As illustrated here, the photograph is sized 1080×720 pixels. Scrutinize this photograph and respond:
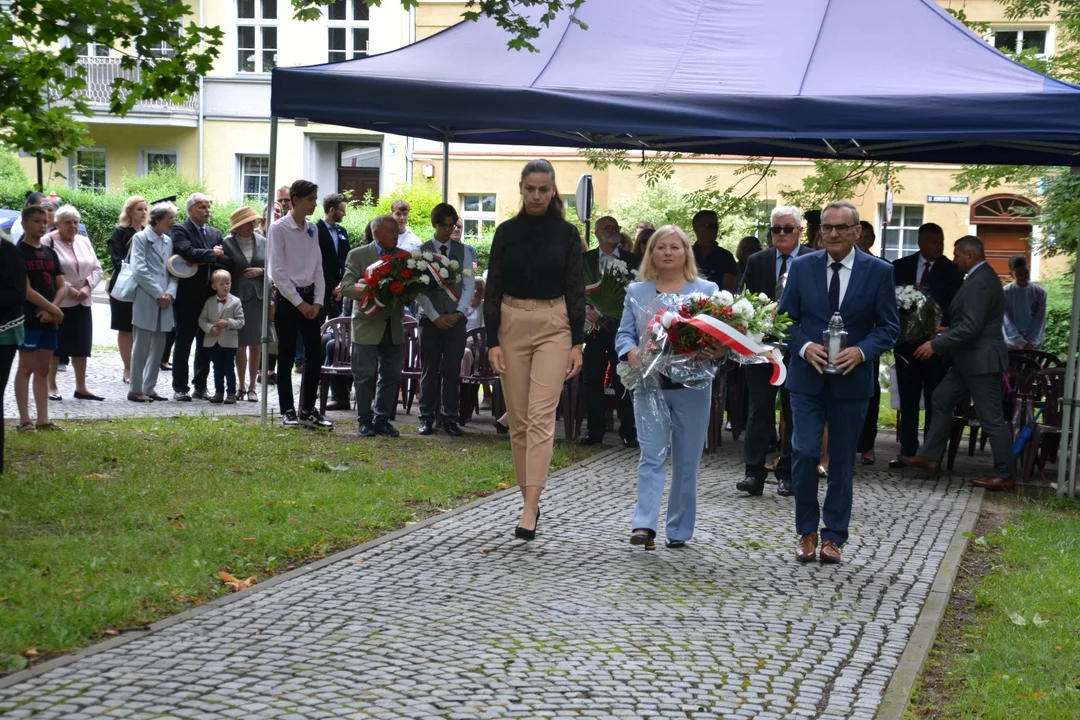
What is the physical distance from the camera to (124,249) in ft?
51.8

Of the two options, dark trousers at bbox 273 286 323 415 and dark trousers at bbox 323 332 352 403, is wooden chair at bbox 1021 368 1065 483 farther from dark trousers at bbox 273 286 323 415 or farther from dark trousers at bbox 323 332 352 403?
dark trousers at bbox 323 332 352 403

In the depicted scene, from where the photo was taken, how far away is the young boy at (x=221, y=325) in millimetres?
14742

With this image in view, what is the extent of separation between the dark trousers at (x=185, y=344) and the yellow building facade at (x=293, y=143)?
69.9 feet

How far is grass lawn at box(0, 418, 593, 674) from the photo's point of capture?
6.26m

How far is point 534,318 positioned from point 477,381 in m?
5.93

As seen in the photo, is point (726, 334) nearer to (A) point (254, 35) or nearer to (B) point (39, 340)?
(B) point (39, 340)

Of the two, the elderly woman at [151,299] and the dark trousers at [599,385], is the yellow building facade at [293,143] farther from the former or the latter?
the dark trousers at [599,385]

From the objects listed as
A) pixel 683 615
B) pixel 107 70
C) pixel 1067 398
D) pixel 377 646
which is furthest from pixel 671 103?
pixel 107 70

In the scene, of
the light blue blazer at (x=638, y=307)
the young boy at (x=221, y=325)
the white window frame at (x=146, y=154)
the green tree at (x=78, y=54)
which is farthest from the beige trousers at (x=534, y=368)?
the white window frame at (x=146, y=154)

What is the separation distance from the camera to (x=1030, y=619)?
22.2 ft

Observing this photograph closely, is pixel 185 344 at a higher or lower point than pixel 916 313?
lower

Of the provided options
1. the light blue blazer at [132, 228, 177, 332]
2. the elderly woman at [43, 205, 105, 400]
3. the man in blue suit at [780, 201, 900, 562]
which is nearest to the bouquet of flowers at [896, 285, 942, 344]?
the man in blue suit at [780, 201, 900, 562]

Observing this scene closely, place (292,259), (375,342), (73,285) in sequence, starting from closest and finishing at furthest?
(292,259), (375,342), (73,285)

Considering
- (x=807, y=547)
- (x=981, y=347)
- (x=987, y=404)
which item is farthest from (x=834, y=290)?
(x=987, y=404)
